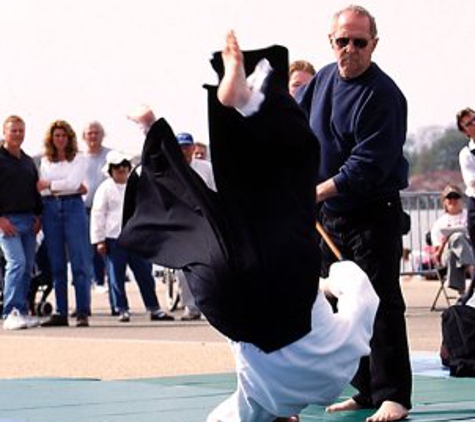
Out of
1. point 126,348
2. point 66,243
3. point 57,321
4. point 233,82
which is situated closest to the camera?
point 233,82

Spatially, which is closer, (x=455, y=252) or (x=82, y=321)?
(x=82, y=321)

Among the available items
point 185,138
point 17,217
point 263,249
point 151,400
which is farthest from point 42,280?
point 263,249

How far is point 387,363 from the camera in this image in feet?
27.3

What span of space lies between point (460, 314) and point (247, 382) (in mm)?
3727

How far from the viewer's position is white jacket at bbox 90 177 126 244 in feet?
57.8

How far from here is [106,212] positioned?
17.7m

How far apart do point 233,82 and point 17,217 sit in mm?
10220

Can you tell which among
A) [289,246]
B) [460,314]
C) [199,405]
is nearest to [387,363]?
[199,405]

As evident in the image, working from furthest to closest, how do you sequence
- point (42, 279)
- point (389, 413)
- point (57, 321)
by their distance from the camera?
point (42, 279) → point (57, 321) → point (389, 413)

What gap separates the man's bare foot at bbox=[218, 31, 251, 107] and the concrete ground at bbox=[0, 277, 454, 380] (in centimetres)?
441

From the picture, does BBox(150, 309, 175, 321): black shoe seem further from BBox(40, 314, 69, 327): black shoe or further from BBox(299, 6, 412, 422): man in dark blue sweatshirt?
BBox(299, 6, 412, 422): man in dark blue sweatshirt

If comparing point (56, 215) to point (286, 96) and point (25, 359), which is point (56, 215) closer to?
point (25, 359)

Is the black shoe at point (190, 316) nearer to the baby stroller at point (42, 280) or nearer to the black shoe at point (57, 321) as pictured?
the black shoe at point (57, 321)

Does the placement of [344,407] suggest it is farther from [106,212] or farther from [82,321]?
[106,212]
